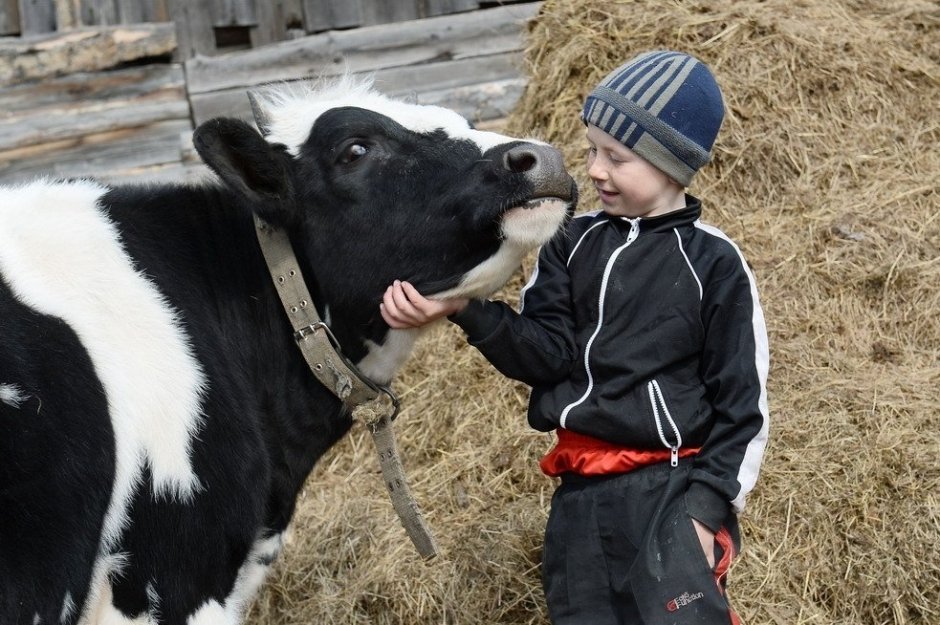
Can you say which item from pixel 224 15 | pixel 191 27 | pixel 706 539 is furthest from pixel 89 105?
pixel 706 539

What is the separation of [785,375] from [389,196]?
2.66m

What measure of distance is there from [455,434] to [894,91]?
331cm

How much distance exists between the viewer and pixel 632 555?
2854 mm

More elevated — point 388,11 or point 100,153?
point 388,11

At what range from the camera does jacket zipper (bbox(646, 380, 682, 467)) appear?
281cm

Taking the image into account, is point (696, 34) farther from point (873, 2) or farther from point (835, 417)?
point (835, 417)

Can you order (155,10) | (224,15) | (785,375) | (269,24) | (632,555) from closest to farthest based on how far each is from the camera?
(632,555) < (785,375) < (155,10) < (224,15) < (269,24)

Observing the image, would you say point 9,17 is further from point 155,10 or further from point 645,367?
point 645,367

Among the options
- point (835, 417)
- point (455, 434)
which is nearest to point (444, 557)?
point (455, 434)

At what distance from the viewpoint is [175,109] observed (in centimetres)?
696

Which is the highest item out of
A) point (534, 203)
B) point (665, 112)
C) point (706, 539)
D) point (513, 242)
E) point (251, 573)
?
point (665, 112)

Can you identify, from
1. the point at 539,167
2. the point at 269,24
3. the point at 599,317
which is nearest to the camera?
→ the point at 539,167

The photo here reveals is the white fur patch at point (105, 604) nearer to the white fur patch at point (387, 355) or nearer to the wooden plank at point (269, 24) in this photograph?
the white fur patch at point (387, 355)

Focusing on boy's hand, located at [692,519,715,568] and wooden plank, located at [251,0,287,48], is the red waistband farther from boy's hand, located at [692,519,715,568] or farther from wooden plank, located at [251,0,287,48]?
wooden plank, located at [251,0,287,48]
